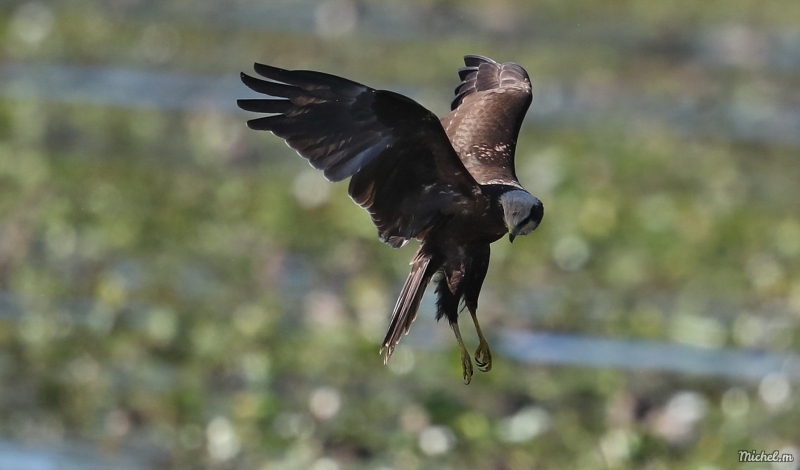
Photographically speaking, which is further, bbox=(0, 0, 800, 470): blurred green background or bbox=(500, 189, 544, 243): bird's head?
bbox=(0, 0, 800, 470): blurred green background

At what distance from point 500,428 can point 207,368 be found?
1715mm

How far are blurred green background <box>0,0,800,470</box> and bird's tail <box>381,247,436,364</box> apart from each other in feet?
6.24

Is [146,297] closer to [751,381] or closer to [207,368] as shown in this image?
[207,368]

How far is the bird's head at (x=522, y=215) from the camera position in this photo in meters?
4.83

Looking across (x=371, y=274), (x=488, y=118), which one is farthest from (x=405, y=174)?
(x=371, y=274)

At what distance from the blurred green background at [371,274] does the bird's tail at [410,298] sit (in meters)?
1.90

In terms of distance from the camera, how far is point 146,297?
8.90 metres

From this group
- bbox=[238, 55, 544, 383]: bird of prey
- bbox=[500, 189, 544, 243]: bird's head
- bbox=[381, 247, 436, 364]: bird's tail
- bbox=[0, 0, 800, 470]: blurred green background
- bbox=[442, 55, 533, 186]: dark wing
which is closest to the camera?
bbox=[500, 189, 544, 243]: bird's head

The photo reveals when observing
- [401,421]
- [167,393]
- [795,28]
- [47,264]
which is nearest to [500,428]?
[401,421]

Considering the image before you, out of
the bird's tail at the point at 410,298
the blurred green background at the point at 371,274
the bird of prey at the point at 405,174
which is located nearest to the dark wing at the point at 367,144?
the bird of prey at the point at 405,174

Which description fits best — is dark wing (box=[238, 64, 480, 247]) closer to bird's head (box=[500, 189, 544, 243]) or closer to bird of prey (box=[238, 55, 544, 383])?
bird of prey (box=[238, 55, 544, 383])

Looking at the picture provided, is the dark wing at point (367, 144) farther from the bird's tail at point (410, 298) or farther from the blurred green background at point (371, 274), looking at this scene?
the blurred green background at point (371, 274)

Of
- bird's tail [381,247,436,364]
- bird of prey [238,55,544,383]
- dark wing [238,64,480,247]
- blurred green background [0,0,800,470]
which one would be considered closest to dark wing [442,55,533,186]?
bird of prey [238,55,544,383]

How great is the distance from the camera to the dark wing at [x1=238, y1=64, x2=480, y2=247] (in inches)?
197
